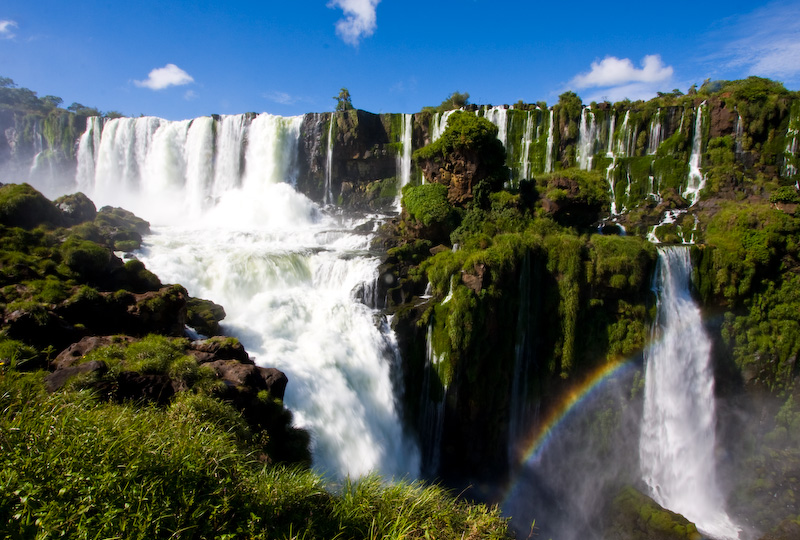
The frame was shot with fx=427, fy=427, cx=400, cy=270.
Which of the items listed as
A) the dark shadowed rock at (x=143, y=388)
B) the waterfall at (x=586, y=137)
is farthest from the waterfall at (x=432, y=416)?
the waterfall at (x=586, y=137)

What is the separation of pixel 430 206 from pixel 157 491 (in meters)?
19.2

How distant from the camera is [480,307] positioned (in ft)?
54.3

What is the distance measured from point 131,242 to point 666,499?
26.8 meters

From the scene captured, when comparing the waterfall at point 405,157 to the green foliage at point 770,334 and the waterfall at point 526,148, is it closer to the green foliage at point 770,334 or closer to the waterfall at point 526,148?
the waterfall at point 526,148

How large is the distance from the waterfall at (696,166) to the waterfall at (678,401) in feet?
42.4

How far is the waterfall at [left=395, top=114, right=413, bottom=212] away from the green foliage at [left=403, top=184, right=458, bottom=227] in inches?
486

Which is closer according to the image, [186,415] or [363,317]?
[186,415]

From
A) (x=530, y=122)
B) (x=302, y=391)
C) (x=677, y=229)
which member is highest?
(x=530, y=122)

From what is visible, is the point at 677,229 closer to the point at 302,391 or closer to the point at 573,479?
the point at 573,479

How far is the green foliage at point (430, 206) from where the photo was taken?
22203 mm

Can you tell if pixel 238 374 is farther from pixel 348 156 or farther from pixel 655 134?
pixel 655 134

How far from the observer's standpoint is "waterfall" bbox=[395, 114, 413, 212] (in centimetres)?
3606

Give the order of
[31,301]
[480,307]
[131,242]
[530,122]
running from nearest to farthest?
[31,301]
[480,307]
[131,242]
[530,122]

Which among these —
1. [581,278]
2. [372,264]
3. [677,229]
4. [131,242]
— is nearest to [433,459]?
[372,264]
